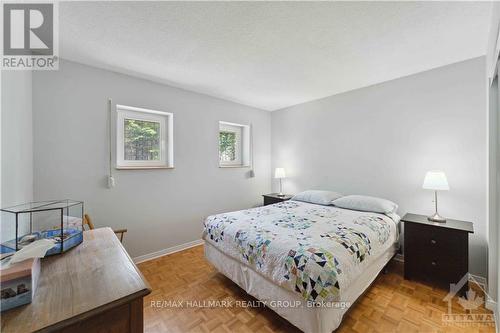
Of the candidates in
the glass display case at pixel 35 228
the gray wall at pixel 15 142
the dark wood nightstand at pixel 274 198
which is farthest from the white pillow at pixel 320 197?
the gray wall at pixel 15 142

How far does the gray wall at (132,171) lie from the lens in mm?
2102

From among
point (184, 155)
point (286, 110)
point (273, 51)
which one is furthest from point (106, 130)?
point (286, 110)

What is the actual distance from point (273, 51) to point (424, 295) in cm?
287

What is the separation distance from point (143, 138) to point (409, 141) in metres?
3.60

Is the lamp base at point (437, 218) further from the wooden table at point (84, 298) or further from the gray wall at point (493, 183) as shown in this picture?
the wooden table at point (84, 298)

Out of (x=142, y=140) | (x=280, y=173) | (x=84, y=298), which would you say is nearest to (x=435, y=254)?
(x=280, y=173)

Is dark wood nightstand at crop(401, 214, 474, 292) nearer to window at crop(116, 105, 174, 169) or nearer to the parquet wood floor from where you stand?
the parquet wood floor

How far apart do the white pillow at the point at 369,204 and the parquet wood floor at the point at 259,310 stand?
0.75 meters

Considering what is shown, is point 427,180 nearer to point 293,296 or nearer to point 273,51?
point 293,296

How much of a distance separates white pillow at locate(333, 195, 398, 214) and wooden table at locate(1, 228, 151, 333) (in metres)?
2.59

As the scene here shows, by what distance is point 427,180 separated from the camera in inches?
87.7

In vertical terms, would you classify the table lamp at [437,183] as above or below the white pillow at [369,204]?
above

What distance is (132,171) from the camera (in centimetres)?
260

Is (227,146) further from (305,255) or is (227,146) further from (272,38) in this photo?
(305,255)
